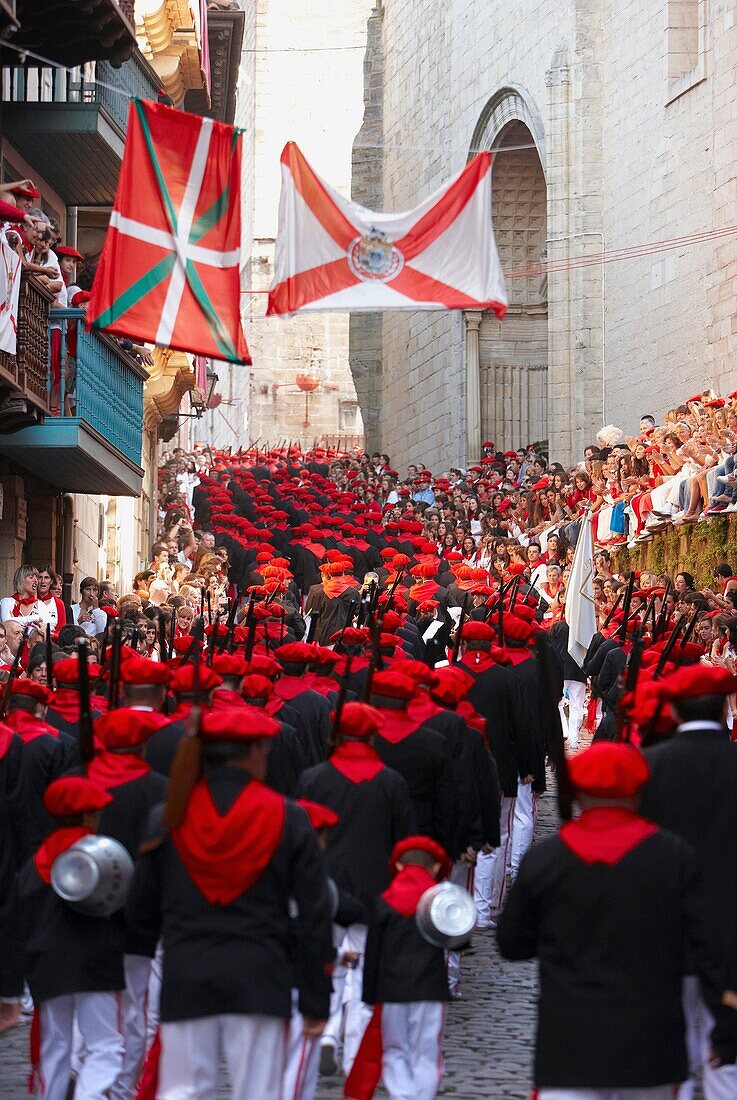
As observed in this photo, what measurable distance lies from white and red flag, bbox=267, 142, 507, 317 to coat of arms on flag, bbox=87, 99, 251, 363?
0.80 m

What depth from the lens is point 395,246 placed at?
1502 cm

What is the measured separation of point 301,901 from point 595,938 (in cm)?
92

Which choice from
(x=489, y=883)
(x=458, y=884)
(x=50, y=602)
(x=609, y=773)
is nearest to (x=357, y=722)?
(x=458, y=884)

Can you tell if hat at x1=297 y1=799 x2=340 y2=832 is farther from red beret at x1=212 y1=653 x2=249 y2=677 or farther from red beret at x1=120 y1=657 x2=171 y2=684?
red beret at x1=212 y1=653 x2=249 y2=677

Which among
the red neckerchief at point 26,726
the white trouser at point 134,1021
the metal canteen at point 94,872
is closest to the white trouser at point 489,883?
the red neckerchief at point 26,726

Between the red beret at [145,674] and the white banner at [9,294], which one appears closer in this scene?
the red beret at [145,674]

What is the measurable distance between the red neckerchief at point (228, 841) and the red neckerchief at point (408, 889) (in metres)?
1.47

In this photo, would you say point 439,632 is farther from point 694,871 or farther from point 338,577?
point 694,871

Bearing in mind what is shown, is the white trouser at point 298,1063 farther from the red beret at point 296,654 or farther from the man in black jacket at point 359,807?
the red beret at point 296,654

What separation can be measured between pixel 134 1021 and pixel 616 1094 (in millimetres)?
2391

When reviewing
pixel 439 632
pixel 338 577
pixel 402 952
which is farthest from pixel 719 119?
pixel 402 952

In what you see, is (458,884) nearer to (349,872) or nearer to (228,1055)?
(349,872)

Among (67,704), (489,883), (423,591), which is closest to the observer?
(67,704)

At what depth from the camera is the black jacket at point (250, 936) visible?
19.9 feet
